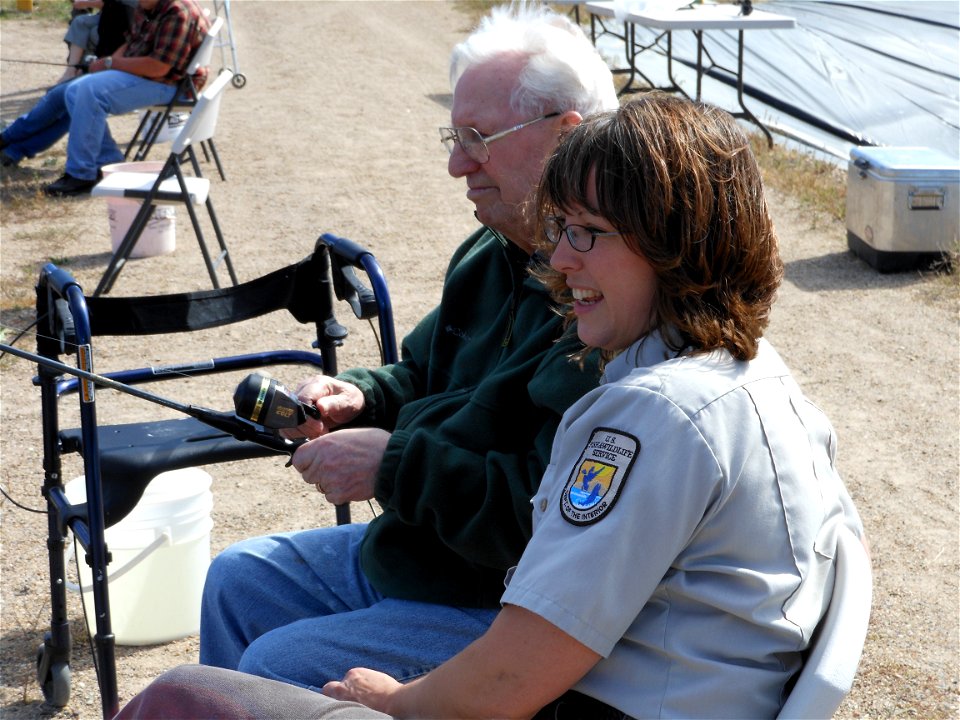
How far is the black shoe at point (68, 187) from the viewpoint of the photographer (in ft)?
25.1

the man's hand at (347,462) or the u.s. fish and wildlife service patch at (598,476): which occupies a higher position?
the u.s. fish and wildlife service patch at (598,476)

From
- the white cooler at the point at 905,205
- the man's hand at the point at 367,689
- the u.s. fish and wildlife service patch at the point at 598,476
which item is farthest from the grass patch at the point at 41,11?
the u.s. fish and wildlife service patch at the point at 598,476

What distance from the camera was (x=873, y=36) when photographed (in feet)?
34.2

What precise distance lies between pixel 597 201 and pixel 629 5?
8303mm

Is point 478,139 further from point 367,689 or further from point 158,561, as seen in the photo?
point 158,561

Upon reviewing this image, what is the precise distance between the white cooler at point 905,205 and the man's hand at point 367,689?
471cm

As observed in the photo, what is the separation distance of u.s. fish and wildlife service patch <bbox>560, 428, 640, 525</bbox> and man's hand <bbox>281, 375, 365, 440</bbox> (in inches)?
37.0

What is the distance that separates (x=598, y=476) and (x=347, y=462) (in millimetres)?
656

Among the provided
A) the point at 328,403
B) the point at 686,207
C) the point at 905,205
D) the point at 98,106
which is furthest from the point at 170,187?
the point at 686,207

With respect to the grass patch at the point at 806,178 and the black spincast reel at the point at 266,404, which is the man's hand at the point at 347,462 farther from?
the grass patch at the point at 806,178

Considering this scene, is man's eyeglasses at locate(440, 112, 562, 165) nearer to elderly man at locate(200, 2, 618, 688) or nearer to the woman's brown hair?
elderly man at locate(200, 2, 618, 688)

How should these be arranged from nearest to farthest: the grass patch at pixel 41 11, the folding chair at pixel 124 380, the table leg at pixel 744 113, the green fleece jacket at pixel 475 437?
the green fleece jacket at pixel 475 437, the folding chair at pixel 124 380, the table leg at pixel 744 113, the grass patch at pixel 41 11

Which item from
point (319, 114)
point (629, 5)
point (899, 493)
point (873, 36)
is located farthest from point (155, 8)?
point (873, 36)

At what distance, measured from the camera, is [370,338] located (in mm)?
5250
